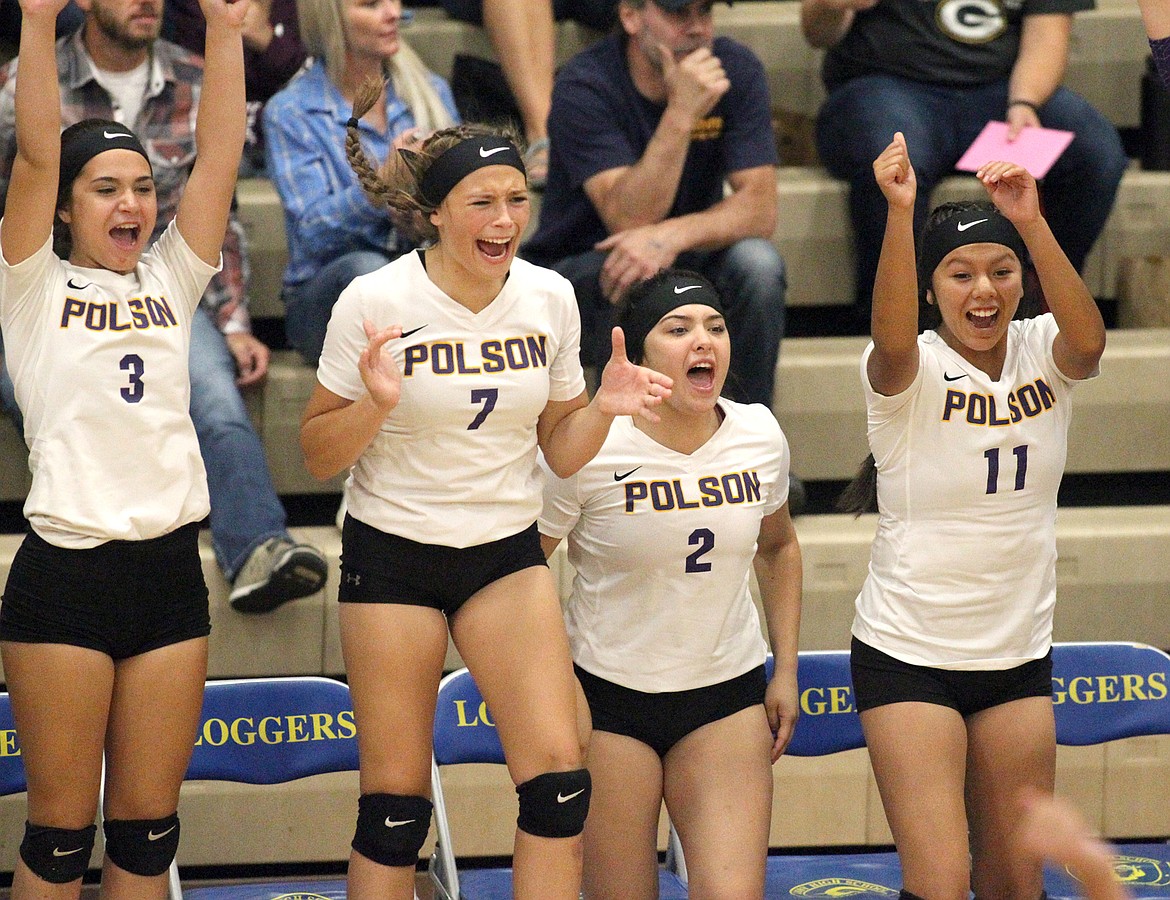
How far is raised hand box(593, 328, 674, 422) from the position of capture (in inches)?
113

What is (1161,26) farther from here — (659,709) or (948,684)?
(659,709)

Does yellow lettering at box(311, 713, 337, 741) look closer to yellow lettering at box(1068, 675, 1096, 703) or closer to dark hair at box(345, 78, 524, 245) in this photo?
dark hair at box(345, 78, 524, 245)

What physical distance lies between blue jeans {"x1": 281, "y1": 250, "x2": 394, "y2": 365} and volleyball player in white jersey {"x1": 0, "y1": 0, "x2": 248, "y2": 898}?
1.06m

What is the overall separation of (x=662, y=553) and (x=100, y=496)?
3.35 feet

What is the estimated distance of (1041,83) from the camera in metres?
4.68

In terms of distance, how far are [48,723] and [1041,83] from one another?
10.6 feet

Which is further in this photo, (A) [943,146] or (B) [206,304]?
(A) [943,146]

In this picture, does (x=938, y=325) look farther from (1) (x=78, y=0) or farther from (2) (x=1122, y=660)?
(1) (x=78, y=0)

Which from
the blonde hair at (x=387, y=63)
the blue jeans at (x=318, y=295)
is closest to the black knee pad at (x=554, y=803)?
the blue jeans at (x=318, y=295)

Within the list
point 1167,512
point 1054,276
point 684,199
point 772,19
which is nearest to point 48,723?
point 1054,276

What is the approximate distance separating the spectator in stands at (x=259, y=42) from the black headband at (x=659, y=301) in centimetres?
197

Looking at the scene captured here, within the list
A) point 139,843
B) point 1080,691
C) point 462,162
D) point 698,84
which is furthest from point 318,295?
point 1080,691

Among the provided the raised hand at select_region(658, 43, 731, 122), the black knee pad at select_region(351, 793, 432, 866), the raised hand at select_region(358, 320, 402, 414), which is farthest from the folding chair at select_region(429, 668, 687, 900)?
the raised hand at select_region(658, 43, 731, 122)

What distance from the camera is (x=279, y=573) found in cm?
384
